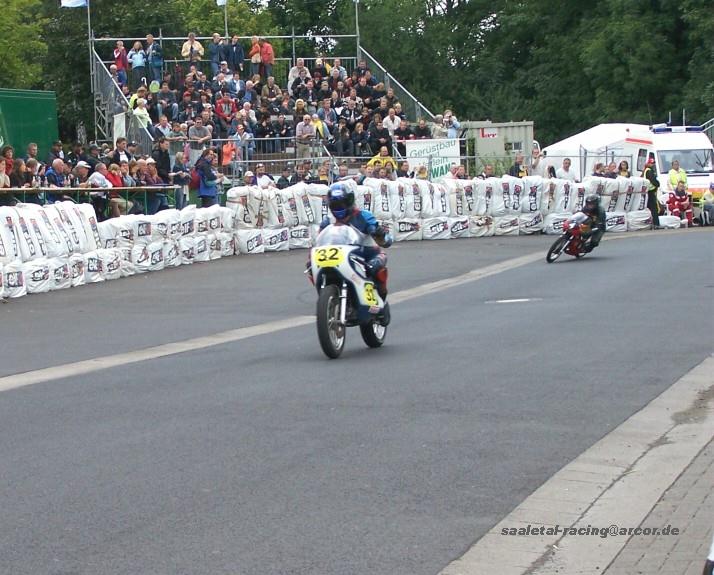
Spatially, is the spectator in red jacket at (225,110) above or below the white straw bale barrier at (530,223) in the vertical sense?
above

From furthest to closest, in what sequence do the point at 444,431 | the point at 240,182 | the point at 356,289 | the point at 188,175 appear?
the point at 240,182 < the point at 188,175 < the point at 356,289 < the point at 444,431

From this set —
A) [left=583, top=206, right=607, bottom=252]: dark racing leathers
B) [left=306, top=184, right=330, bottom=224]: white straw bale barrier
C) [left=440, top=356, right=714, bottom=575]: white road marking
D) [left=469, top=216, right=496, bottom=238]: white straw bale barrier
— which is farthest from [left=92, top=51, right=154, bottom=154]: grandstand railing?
[left=440, top=356, right=714, bottom=575]: white road marking

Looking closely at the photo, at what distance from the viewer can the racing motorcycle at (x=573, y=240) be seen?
2502 centimetres

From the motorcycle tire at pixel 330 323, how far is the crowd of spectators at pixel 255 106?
19.8 meters

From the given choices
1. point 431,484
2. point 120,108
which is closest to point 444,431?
point 431,484

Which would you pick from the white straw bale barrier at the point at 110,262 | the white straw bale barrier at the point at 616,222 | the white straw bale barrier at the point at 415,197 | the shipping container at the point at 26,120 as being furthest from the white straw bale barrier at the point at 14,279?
the white straw bale barrier at the point at 616,222

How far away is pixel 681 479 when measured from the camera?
25.4ft

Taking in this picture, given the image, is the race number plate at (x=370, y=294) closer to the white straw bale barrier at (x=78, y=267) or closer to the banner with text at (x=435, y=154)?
the white straw bale barrier at (x=78, y=267)

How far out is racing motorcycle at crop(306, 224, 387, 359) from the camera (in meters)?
12.6

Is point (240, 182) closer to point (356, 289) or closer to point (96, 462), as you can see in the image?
point (356, 289)

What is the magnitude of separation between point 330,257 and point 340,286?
0.32 metres

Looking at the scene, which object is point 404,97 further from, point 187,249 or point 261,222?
point 187,249

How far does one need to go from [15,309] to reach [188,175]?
10.9 meters

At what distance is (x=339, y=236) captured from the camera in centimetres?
1306
